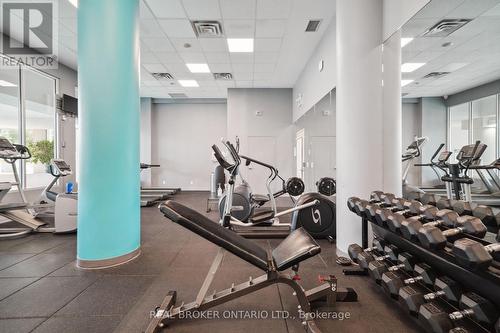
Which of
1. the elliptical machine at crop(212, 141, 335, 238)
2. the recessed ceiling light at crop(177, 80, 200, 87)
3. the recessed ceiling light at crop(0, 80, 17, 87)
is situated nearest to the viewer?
the elliptical machine at crop(212, 141, 335, 238)

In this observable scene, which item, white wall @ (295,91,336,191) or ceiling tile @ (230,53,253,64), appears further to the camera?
ceiling tile @ (230,53,253,64)

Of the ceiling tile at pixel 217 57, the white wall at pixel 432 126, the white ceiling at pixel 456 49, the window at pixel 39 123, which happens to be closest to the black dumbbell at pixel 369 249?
the white wall at pixel 432 126

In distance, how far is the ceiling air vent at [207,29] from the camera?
420 centimetres

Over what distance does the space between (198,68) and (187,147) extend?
3554mm

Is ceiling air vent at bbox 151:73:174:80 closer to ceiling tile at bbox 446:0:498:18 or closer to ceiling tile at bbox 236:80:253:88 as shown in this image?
ceiling tile at bbox 236:80:253:88

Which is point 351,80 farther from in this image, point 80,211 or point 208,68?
point 208,68

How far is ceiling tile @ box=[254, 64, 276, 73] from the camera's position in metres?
6.00

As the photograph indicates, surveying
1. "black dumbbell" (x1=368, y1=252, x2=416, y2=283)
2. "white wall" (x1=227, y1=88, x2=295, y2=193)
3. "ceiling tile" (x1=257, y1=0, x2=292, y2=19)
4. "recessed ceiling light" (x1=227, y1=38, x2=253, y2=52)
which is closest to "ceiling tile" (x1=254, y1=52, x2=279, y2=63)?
"recessed ceiling light" (x1=227, y1=38, x2=253, y2=52)

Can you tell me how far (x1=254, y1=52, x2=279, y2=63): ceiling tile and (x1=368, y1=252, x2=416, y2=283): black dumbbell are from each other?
15.6 ft

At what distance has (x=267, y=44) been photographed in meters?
4.91

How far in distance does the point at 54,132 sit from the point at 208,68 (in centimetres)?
397

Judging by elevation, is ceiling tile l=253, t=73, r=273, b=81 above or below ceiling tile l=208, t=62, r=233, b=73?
above

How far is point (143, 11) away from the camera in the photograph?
12.6ft

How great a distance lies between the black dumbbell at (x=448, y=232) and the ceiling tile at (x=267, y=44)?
444 cm
